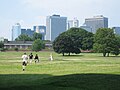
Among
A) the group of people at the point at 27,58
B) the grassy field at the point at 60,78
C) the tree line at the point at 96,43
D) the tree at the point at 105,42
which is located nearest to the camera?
the grassy field at the point at 60,78

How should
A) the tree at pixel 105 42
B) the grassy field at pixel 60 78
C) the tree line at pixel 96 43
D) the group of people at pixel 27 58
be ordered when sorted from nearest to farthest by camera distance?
the grassy field at pixel 60 78
the group of people at pixel 27 58
the tree at pixel 105 42
the tree line at pixel 96 43

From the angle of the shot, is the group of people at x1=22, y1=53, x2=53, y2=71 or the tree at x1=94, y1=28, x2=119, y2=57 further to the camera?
the tree at x1=94, y1=28, x2=119, y2=57

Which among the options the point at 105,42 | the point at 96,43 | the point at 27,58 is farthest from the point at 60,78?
the point at 96,43

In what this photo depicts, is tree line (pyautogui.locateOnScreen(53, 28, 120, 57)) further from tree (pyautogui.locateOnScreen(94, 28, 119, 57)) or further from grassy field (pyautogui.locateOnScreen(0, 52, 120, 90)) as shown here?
grassy field (pyautogui.locateOnScreen(0, 52, 120, 90))

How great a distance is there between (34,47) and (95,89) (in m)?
164

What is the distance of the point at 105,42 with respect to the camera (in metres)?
103

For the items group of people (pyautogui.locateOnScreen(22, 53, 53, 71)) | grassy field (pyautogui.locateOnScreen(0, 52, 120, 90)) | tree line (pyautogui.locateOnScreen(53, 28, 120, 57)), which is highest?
tree line (pyautogui.locateOnScreen(53, 28, 120, 57))

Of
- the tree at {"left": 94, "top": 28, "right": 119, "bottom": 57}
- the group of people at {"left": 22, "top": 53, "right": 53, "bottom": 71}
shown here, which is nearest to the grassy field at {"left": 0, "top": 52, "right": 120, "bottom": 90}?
the group of people at {"left": 22, "top": 53, "right": 53, "bottom": 71}

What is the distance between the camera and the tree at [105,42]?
333 ft

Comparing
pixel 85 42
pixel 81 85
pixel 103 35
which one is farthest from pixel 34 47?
pixel 81 85

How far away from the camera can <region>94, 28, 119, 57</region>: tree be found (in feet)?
333

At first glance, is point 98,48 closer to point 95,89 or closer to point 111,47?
point 111,47

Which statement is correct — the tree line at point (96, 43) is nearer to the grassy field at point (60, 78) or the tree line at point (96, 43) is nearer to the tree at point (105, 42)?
the tree at point (105, 42)

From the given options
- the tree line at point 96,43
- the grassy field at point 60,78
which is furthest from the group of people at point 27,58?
the tree line at point 96,43
